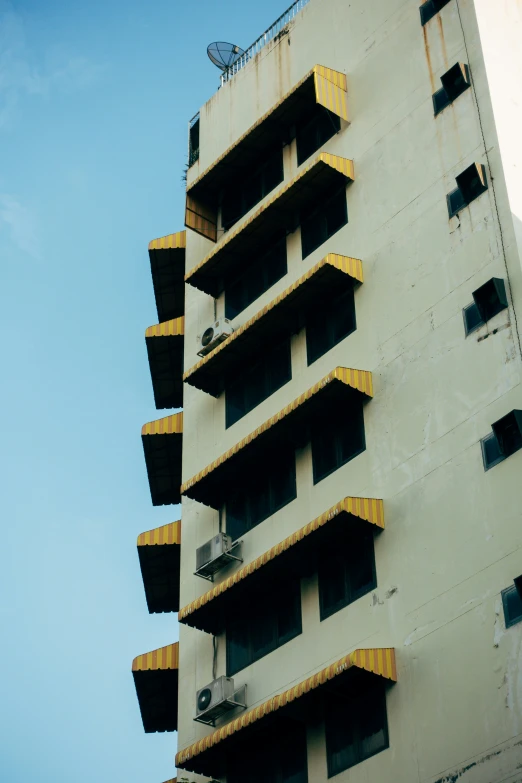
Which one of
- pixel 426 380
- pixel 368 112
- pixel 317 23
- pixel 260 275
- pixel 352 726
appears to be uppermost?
pixel 317 23

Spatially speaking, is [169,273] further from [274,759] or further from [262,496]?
[274,759]

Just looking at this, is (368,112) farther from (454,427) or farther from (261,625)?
(261,625)

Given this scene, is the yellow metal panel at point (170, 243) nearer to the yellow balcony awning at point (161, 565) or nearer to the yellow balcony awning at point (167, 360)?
the yellow balcony awning at point (167, 360)

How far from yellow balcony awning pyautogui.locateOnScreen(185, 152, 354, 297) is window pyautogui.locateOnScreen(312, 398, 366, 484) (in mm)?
6502

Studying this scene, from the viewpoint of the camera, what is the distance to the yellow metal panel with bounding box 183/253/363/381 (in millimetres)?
29312

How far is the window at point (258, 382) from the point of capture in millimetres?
31203

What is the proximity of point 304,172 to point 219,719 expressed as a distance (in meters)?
13.2

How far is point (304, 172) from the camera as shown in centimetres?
3206

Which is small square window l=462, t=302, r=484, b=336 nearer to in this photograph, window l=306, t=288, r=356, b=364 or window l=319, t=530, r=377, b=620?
window l=306, t=288, r=356, b=364

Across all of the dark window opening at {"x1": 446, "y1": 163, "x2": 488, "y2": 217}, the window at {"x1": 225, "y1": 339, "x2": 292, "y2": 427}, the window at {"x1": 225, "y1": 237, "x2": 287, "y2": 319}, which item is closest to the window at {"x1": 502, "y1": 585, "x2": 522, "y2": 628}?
the dark window opening at {"x1": 446, "y1": 163, "x2": 488, "y2": 217}

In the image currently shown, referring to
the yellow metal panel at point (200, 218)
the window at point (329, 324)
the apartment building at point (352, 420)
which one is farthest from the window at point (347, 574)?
the yellow metal panel at point (200, 218)

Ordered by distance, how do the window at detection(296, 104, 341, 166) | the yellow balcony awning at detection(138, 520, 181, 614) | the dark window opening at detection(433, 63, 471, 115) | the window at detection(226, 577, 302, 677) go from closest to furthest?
the window at detection(226, 577, 302, 677) < the dark window opening at detection(433, 63, 471, 115) < the yellow balcony awning at detection(138, 520, 181, 614) < the window at detection(296, 104, 341, 166)

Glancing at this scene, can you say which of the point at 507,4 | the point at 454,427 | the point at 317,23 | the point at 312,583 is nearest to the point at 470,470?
the point at 454,427

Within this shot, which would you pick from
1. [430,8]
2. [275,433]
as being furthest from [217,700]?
[430,8]
